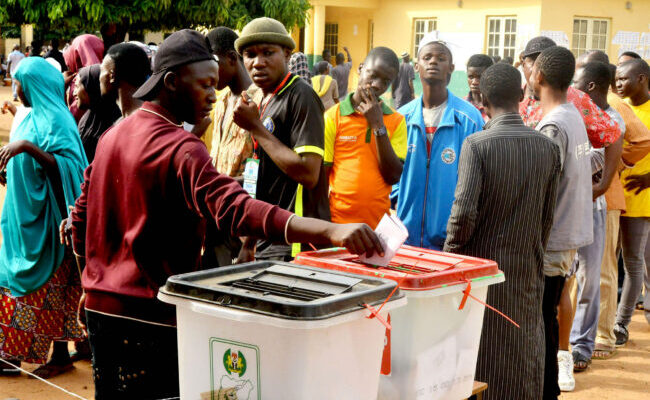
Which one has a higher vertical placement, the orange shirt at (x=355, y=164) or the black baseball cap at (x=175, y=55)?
the black baseball cap at (x=175, y=55)

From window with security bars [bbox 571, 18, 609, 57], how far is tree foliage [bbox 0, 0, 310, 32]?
1210 centimetres

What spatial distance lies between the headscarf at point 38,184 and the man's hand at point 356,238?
3.07 meters

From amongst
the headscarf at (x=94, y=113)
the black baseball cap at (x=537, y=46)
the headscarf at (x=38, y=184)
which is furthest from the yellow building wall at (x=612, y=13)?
the headscarf at (x=38, y=184)

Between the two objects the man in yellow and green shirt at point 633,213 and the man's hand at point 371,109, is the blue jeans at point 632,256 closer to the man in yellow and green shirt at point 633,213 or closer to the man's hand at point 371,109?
the man in yellow and green shirt at point 633,213

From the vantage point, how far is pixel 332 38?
29.6m

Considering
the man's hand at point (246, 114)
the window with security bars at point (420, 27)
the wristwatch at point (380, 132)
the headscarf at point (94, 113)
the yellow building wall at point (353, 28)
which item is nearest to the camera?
the man's hand at point (246, 114)

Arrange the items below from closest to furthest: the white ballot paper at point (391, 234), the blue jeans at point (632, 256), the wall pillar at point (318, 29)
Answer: the white ballot paper at point (391, 234) → the blue jeans at point (632, 256) → the wall pillar at point (318, 29)

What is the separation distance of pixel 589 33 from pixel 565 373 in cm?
2064

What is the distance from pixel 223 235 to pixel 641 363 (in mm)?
3630

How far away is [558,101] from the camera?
4.36 metres

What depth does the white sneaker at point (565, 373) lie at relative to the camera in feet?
17.1

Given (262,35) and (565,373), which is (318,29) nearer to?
(565,373)

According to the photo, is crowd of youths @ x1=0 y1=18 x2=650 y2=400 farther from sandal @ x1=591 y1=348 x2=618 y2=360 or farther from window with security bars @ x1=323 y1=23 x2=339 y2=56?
window with security bars @ x1=323 y1=23 x2=339 y2=56

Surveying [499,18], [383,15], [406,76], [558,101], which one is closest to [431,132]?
[558,101]
